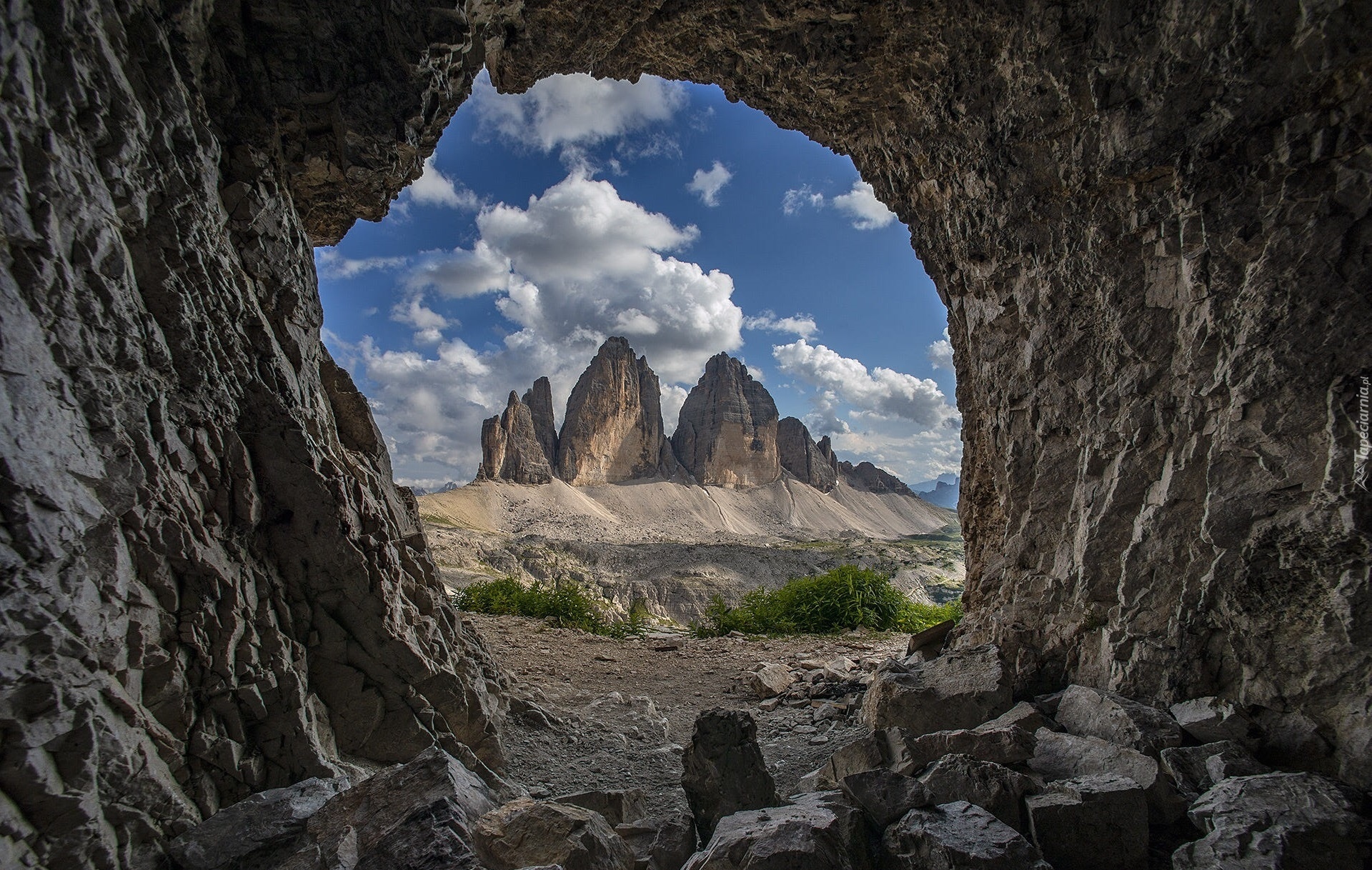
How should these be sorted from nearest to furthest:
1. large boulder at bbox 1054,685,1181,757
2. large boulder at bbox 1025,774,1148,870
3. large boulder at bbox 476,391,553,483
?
large boulder at bbox 1025,774,1148,870 → large boulder at bbox 1054,685,1181,757 → large boulder at bbox 476,391,553,483

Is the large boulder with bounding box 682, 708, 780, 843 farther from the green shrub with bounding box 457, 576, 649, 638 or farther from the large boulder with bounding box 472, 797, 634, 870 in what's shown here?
the green shrub with bounding box 457, 576, 649, 638

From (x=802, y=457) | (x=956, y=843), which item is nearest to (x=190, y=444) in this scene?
(x=956, y=843)

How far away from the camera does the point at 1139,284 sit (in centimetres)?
448

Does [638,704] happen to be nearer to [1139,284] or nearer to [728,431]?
[1139,284]

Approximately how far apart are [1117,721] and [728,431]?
108534 millimetres

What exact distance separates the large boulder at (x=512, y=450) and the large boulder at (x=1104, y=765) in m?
92.4

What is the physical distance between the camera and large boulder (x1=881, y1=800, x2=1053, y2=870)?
2.60m

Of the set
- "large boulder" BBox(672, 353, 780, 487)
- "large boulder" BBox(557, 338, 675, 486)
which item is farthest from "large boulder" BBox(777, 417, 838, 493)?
"large boulder" BBox(557, 338, 675, 486)

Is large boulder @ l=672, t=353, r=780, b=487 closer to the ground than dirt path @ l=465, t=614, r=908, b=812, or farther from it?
farther from it

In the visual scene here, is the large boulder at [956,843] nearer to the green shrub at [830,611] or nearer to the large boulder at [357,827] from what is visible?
the large boulder at [357,827]

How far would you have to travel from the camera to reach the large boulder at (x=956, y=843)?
2.60m

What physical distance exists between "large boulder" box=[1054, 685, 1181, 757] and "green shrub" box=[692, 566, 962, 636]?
26.4 feet

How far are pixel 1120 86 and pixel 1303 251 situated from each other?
1.80 metres

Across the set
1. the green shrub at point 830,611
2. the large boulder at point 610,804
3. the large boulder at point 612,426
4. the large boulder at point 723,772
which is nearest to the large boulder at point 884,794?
the large boulder at point 723,772
